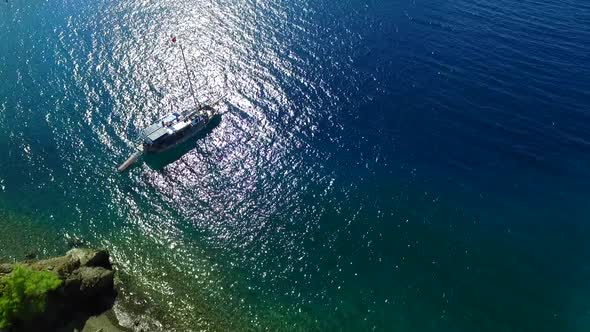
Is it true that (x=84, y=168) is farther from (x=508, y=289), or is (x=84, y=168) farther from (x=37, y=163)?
(x=508, y=289)

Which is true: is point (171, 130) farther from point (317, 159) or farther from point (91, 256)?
point (91, 256)

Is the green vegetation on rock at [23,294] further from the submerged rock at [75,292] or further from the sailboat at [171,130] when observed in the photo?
the sailboat at [171,130]

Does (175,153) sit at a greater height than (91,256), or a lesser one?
greater

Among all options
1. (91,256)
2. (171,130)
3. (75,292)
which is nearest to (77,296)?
(75,292)

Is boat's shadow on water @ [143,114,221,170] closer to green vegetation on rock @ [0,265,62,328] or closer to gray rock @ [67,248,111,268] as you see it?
gray rock @ [67,248,111,268]

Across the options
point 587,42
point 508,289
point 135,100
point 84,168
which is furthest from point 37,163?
point 587,42

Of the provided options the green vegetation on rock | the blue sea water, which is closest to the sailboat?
the blue sea water
